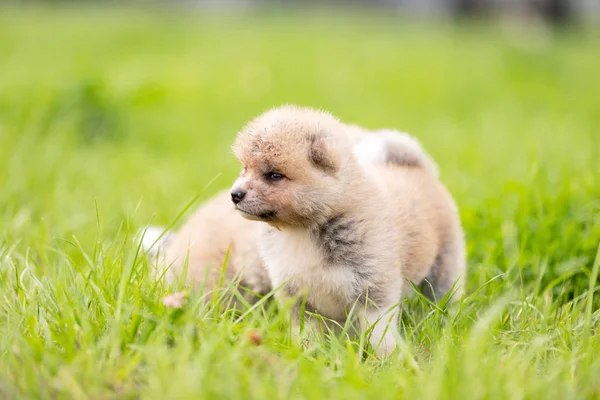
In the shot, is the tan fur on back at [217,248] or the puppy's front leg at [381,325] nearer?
the puppy's front leg at [381,325]

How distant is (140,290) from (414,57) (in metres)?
9.46

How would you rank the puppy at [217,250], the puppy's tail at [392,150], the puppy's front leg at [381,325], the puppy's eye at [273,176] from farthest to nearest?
the puppy's tail at [392,150] → the puppy at [217,250] → the puppy's eye at [273,176] → the puppy's front leg at [381,325]

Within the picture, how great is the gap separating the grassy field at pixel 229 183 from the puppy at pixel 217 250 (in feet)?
0.97

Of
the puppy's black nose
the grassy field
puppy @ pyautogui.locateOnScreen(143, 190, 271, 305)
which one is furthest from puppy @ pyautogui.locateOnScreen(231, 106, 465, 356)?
puppy @ pyautogui.locateOnScreen(143, 190, 271, 305)

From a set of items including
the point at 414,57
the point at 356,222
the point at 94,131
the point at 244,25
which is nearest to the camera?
the point at 356,222

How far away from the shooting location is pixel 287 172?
9.46ft

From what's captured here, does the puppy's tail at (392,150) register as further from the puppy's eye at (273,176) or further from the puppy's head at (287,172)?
the puppy's eye at (273,176)

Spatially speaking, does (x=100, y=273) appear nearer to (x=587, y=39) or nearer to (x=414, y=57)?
(x=414, y=57)

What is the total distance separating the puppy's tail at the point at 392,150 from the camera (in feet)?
11.8

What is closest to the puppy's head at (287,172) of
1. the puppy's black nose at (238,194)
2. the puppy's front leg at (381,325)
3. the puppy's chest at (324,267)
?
the puppy's black nose at (238,194)

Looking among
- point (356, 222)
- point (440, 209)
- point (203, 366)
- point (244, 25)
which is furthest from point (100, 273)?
point (244, 25)

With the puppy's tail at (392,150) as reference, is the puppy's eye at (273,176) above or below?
above

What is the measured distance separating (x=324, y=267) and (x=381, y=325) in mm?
350

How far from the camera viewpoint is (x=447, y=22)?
61.3ft
